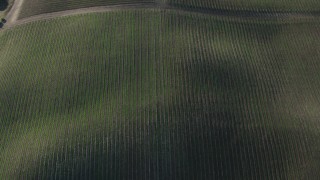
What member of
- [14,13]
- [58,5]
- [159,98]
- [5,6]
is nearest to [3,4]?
[5,6]

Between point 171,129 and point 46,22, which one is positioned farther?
point 46,22

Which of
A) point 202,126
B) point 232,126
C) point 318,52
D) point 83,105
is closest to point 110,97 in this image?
point 83,105

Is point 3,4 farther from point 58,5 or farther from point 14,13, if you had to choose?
point 58,5

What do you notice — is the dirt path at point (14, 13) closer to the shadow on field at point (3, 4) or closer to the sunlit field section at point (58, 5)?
the sunlit field section at point (58, 5)

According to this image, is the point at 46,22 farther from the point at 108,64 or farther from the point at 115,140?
the point at 115,140

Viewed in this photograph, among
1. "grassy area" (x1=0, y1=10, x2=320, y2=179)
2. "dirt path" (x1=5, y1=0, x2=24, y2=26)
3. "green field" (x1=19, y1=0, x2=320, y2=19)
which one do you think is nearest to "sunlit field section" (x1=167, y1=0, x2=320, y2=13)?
"green field" (x1=19, y1=0, x2=320, y2=19)

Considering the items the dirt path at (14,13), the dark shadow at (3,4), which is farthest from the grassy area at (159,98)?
the dark shadow at (3,4)
